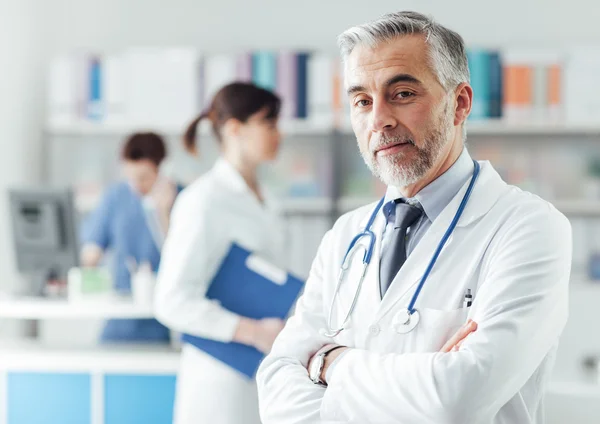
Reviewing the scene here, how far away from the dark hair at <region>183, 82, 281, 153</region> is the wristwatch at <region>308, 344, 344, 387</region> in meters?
1.25

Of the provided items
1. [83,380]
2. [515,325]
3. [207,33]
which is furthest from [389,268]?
[207,33]

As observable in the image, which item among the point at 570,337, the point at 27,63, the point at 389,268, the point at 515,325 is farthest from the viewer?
the point at 27,63

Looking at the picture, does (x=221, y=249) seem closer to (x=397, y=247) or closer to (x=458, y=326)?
(x=397, y=247)

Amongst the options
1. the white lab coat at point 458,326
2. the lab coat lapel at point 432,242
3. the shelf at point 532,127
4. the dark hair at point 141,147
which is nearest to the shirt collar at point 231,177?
the white lab coat at point 458,326

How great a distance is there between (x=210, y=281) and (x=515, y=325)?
4.46 feet

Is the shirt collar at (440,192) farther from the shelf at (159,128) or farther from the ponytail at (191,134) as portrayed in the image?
the shelf at (159,128)

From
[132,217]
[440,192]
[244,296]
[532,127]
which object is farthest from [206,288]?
[532,127]

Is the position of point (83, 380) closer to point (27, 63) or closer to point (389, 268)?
point (389, 268)

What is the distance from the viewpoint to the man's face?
1370 millimetres

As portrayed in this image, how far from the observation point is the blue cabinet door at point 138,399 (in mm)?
2920

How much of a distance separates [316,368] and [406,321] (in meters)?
0.20

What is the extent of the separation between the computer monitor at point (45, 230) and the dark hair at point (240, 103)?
96 cm

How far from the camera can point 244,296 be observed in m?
2.46

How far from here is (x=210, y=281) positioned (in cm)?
245
